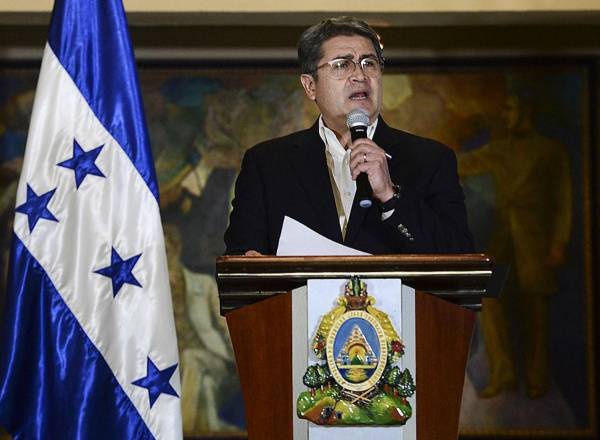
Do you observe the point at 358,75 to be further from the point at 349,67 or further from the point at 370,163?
the point at 370,163

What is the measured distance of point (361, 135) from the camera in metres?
3.11

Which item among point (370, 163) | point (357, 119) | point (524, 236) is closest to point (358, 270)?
point (370, 163)

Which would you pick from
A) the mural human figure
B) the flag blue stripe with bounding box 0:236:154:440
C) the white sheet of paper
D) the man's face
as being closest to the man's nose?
the man's face

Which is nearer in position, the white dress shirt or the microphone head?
the microphone head

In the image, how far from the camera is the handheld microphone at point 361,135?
2.92m

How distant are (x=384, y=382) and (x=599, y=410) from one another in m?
5.83

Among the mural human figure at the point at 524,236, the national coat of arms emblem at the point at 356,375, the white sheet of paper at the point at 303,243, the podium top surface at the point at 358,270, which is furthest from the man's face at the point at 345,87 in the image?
the mural human figure at the point at 524,236

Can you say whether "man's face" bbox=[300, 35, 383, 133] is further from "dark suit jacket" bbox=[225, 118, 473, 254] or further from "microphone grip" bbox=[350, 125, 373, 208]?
"microphone grip" bbox=[350, 125, 373, 208]

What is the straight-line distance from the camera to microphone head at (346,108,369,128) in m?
3.14

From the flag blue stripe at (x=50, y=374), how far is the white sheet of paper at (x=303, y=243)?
0.76m

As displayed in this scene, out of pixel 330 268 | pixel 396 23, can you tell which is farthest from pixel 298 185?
pixel 396 23

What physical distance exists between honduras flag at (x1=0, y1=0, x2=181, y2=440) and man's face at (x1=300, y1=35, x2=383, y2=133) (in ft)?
1.85

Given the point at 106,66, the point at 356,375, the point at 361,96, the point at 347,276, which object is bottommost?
the point at 356,375

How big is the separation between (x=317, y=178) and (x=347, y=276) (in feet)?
1.99
